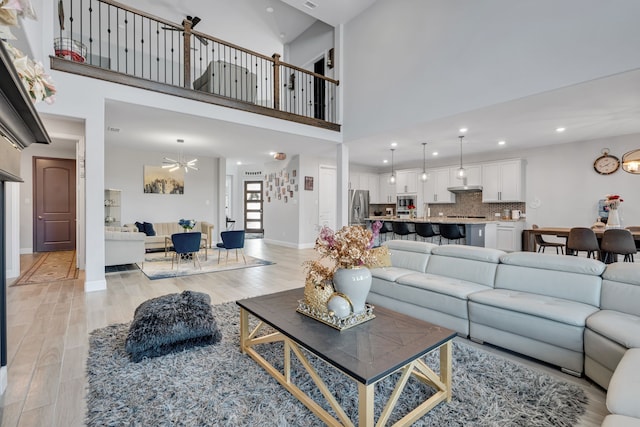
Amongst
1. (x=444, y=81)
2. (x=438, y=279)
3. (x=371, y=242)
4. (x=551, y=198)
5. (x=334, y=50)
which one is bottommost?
(x=438, y=279)

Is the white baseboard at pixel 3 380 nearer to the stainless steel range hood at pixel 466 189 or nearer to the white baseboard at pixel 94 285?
the white baseboard at pixel 94 285

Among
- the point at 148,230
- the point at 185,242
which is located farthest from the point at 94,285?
the point at 148,230

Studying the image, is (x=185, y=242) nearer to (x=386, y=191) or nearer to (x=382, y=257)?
(x=382, y=257)

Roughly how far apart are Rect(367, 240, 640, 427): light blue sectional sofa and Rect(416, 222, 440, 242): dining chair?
9.43ft

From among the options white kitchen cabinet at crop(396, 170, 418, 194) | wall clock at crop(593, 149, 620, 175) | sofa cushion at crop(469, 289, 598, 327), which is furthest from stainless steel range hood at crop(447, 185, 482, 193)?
sofa cushion at crop(469, 289, 598, 327)

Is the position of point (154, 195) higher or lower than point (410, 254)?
higher

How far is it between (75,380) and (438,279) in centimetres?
301

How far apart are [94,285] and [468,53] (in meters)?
6.13

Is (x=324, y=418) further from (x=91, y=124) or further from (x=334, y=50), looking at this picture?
(x=334, y=50)

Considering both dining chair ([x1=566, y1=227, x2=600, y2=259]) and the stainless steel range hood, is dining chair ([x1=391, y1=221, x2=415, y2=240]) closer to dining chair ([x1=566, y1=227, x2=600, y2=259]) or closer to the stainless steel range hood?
Answer: the stainless steel range hood

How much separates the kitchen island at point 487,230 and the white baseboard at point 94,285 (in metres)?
5.30

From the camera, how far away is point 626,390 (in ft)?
4.03

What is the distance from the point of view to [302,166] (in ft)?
27.5

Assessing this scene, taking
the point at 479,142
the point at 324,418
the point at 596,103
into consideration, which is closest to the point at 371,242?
the point at 324,418
